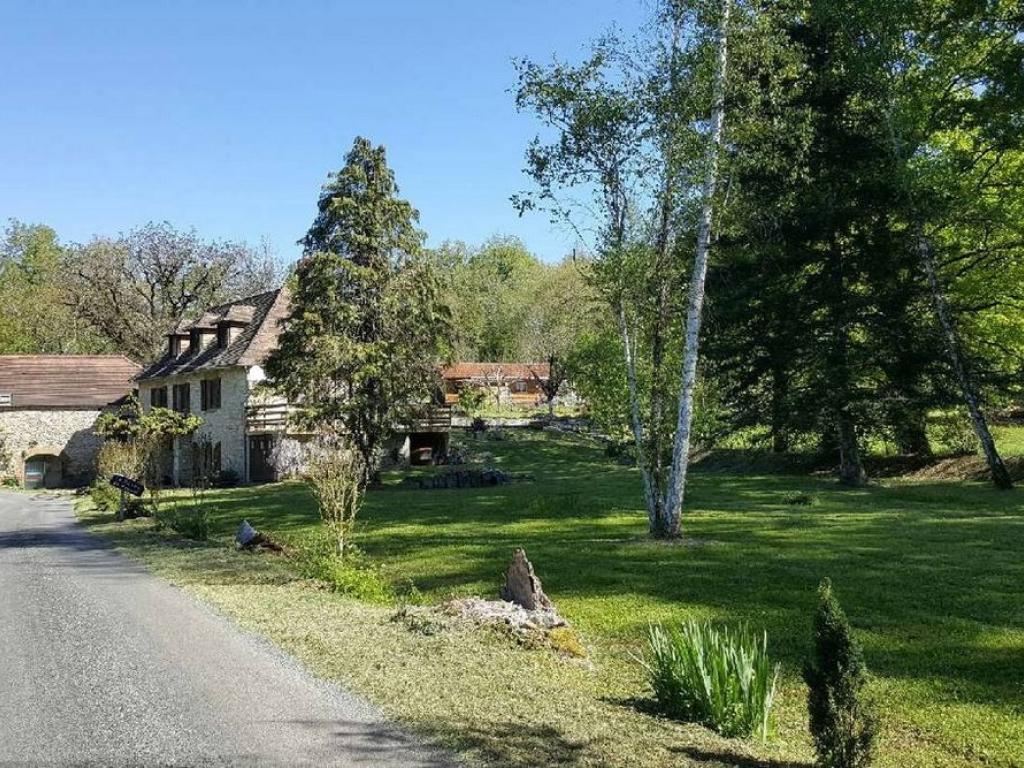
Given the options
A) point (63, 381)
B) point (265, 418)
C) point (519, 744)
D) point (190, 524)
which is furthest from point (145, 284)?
point (519, 744)

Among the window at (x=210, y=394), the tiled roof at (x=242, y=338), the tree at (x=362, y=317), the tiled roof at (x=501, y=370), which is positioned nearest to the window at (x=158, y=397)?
the tiled roof at (x=242, y=338)

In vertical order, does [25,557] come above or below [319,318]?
below

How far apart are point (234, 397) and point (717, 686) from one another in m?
34.8

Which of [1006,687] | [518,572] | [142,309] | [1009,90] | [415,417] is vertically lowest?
[1006,687]

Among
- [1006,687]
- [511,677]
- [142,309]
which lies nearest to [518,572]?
[511,677]

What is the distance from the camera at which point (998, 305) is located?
86.3ft

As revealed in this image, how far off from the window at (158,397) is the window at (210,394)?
16.9ft

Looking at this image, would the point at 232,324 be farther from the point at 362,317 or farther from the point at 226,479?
the point at 362,317

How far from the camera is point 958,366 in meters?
23.4

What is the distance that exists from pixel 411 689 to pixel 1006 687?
5063 millimetres

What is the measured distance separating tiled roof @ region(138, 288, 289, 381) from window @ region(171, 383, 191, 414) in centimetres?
92

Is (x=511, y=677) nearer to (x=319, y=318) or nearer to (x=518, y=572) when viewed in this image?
(x=518, y=572)

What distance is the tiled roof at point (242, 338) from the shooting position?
1481 inches

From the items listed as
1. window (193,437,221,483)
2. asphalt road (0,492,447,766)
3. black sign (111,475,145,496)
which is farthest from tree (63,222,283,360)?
asphalt road (0,492,447,766)
